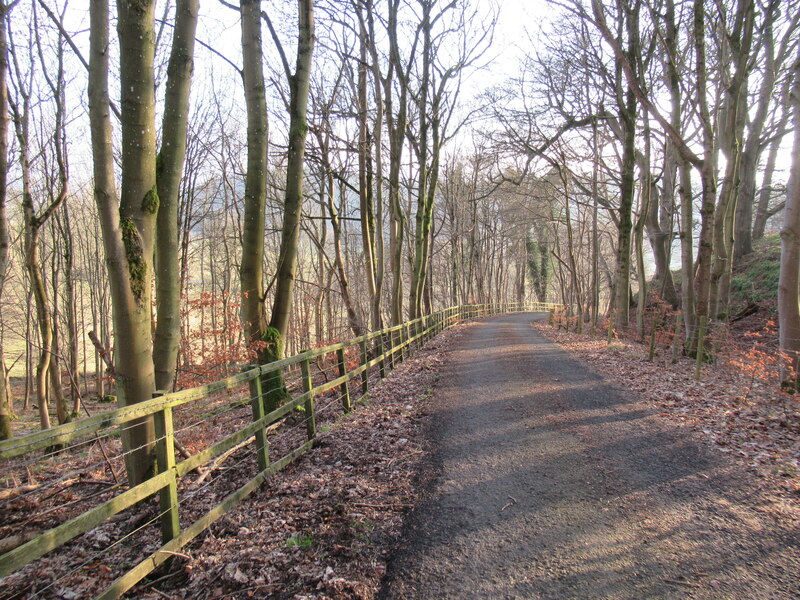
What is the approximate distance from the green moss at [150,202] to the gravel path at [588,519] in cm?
342

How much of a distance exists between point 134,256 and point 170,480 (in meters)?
1.94

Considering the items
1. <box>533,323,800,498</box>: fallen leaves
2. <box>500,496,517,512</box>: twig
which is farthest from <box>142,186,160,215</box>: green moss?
<box>533,323,800,498</box>: fallen leaves

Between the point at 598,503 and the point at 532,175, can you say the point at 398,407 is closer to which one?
the point at 598,503

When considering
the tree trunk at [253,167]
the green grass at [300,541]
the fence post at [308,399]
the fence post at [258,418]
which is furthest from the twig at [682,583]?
the tree trunk at [253,167]

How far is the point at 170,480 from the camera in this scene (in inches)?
116

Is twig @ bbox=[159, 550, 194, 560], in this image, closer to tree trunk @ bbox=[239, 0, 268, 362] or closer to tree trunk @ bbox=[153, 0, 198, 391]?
tree trunk @ bbox=[153, 0, 198, 391]

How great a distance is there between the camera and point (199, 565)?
296cm

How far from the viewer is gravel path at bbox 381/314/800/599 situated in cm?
264

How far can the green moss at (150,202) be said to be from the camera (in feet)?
12.7

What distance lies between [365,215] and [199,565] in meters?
9.93

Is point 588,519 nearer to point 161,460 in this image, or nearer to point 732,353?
point 161,460

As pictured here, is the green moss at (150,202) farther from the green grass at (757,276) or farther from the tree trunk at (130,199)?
the green grass at (757,276)

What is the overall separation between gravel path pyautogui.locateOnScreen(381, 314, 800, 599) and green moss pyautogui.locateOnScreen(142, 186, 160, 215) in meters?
3.42

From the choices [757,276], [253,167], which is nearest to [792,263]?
[253,167]
